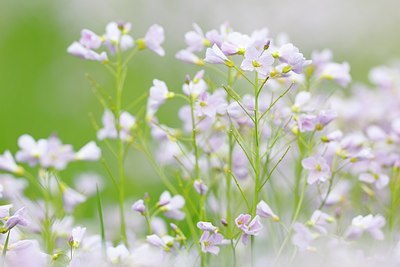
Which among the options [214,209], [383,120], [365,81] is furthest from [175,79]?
[214,209]

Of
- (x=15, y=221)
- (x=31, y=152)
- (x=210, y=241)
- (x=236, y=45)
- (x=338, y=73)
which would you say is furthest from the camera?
(x=338, y=73)

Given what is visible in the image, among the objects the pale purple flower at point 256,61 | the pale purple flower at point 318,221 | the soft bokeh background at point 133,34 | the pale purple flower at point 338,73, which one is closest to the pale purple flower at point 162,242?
the pale purple flower at point 318,221

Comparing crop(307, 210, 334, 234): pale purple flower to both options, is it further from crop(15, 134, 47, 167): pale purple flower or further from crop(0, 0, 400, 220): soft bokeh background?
crop(0, 0, 400, 220): soft bokeh background

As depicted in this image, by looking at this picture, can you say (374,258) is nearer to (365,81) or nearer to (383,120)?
(383,120)

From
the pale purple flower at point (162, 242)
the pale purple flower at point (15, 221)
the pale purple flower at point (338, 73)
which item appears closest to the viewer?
the pale purple flower at point (15, 221)

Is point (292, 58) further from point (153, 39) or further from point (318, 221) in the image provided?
point (153, 39)

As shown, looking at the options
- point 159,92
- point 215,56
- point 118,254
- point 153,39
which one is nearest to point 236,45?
point 215,56

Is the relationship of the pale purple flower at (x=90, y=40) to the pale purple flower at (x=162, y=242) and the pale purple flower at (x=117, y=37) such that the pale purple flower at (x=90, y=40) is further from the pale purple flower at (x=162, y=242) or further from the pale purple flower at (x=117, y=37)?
the pale purple flower at (x=162, y=242)
